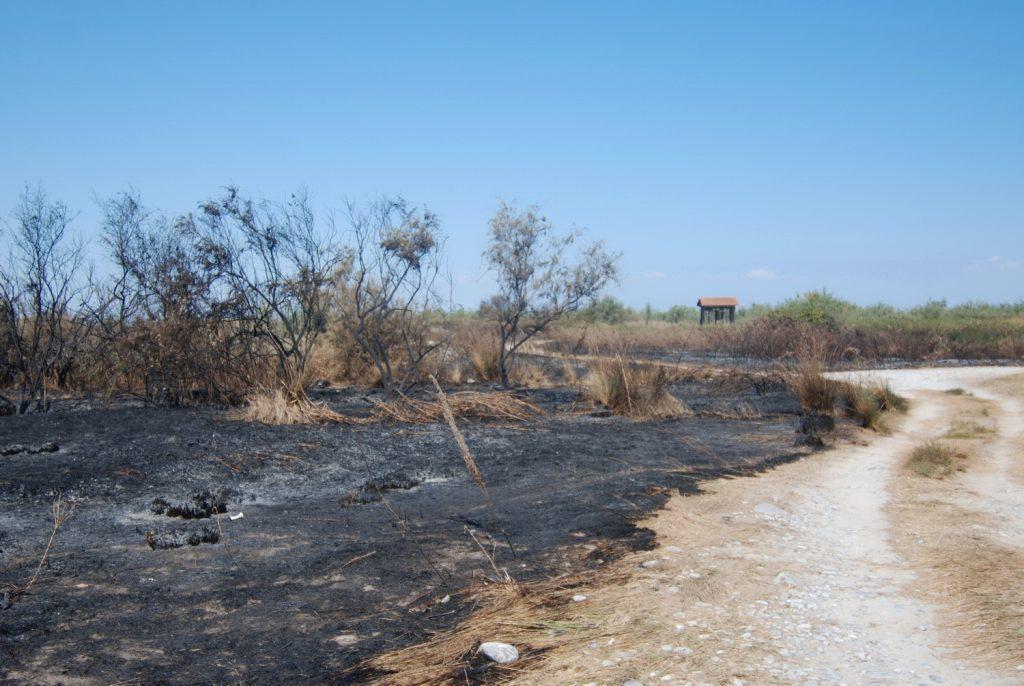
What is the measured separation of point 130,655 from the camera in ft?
12.6

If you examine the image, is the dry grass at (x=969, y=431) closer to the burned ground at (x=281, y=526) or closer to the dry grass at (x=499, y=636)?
the burned ground at (x=281, y=526)

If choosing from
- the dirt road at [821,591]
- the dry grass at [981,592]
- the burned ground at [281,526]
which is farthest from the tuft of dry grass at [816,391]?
the dry grass at [981,592]

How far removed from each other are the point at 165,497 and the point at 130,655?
146 inches

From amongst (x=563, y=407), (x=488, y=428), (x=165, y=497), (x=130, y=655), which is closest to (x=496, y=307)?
(x=563, y=407)

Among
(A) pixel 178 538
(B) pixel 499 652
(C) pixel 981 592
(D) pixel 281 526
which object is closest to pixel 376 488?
(D) pixel 281 526

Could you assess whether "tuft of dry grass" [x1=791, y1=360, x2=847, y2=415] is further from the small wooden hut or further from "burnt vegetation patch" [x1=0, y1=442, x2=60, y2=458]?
the small wooden hut

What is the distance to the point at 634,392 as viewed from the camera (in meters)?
13.5

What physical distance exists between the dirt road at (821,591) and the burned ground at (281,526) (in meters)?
0.73

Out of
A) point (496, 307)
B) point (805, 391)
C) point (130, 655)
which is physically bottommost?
point (130, 655)

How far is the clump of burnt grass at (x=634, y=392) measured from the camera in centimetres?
1330

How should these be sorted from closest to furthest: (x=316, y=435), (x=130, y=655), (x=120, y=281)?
(x=130, y=655) → (x=316, y=435) → (x=120, y=281)

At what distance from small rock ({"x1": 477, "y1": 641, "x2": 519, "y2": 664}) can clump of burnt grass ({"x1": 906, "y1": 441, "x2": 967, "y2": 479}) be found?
649 cm

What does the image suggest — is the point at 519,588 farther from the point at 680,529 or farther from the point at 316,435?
the point at 316,435

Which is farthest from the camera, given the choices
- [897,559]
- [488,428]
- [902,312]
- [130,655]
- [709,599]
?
[902,312]
